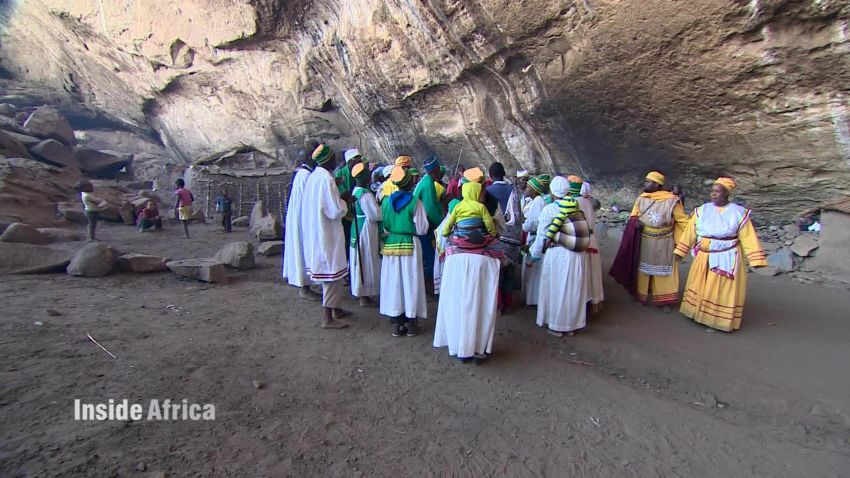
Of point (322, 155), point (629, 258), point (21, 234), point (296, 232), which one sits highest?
point (322, 155)

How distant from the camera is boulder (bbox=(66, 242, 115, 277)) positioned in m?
5.25

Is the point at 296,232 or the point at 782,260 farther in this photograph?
the point at 782,260

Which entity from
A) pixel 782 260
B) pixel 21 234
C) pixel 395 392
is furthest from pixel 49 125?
pixel 782 260

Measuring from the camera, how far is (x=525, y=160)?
9305 millimetres

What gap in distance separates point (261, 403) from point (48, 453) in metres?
1.09

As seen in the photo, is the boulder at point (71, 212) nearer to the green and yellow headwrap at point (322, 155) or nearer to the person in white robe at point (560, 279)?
the green and yellow headwrap at point (322, 155)

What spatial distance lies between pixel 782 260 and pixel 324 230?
6.95 metres

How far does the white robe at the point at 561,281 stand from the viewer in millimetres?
4371

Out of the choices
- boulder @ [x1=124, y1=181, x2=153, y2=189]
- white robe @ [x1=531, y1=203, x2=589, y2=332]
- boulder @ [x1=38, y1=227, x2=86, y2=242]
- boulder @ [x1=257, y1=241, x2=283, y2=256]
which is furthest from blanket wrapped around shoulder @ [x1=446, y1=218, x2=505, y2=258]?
boulder @ [x1=124, y1=181, x2=153, y2=189]

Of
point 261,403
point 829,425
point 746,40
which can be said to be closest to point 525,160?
point 746,40

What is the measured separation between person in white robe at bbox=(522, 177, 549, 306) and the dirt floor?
0.47 m

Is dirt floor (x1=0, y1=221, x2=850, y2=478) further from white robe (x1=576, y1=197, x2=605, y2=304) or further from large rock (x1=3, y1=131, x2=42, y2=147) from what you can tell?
large rock (x1=3, y1=131, x2=42, y2=147)

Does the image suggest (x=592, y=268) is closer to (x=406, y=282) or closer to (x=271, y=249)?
(x=406, y=282)

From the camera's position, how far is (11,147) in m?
11.4
